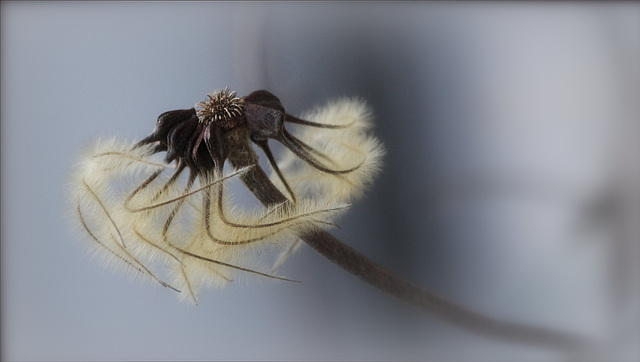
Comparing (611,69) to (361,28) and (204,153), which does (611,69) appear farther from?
(204,153)

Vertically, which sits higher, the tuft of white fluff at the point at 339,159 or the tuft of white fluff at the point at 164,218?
the tuft of white fluff at the point at 339,159

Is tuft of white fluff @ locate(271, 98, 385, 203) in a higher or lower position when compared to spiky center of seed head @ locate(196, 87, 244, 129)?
higher

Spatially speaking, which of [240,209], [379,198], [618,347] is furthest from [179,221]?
[618,347]

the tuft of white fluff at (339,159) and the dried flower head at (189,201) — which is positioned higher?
the tuft of white fluff at (339,159)

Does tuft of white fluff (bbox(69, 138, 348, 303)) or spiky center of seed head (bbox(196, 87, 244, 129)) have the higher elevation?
spiky center of seed head (bbox(196, 87, 244, 129))
